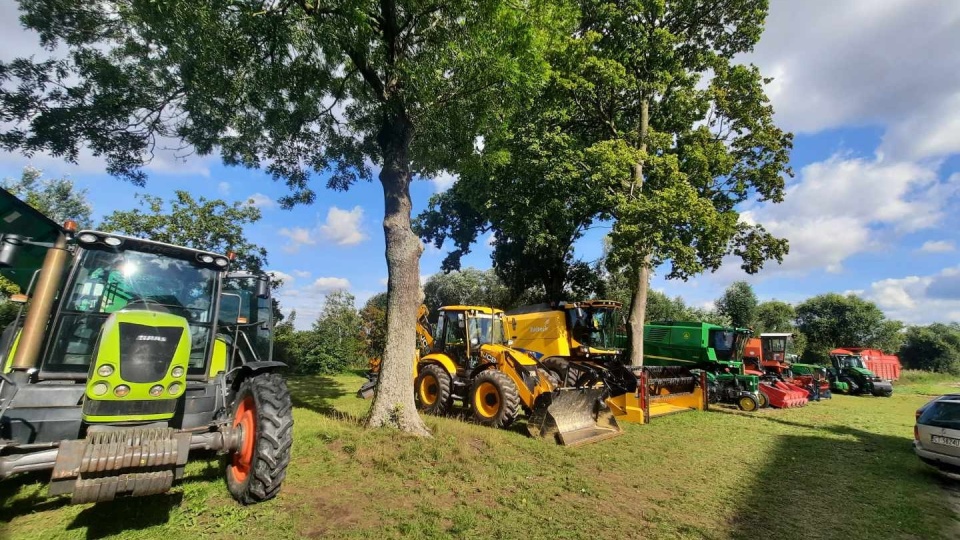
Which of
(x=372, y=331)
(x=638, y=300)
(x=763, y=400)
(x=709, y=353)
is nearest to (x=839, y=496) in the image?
(x=638, y=300)

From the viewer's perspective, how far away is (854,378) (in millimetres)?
22219

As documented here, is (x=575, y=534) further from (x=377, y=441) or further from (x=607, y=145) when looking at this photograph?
(x=607, y=145)

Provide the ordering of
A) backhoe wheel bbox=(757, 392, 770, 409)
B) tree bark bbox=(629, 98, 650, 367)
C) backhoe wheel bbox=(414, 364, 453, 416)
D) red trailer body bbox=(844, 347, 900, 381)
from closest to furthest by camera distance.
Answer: backhoe wheel bbox=(414, 364, 453, 416) < tree bark bbox=(629, 98, 650, 367) < backhoe wheel bbox=(757, 392, 770, 409) < red trailer body bbox=(844, 347, 900, 381)

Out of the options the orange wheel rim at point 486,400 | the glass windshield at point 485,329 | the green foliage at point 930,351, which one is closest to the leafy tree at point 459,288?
the glass windshield at point 485,329

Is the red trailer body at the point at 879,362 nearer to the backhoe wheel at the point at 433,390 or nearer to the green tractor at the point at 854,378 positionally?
the green tractor at the point at 854,378

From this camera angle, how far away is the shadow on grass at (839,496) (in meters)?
4.96

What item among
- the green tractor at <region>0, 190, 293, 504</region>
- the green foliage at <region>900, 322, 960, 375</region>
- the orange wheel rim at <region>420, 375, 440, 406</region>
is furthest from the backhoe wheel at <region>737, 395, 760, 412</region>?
the green foliage at <region>900, 322, 960, 375</region>

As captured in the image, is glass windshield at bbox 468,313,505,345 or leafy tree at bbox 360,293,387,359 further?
leafy tree at bbox 360,293,387,359

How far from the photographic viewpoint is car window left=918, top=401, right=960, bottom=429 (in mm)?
6909

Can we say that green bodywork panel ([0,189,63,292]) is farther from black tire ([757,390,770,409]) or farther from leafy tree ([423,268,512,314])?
leafy tree ([423,268,512,314])

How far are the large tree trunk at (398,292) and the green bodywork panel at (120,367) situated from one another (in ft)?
12.2

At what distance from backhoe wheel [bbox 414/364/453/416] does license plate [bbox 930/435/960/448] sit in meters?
8.32

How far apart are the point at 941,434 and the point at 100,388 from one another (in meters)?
11.0

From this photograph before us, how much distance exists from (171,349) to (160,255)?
1.25 meters
